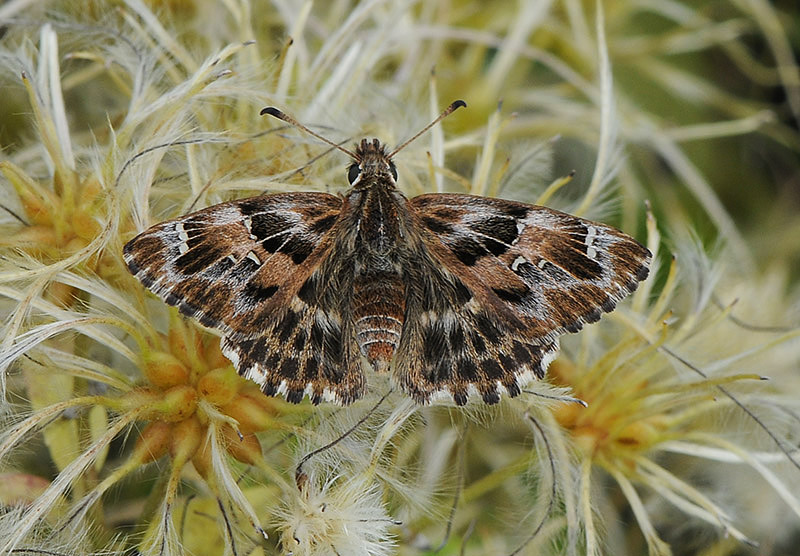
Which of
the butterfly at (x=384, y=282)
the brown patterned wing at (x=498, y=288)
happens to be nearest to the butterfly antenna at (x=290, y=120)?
the butterfly at (x=384, y=282)

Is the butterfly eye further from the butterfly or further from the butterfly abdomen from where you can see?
the butterfly abdomen

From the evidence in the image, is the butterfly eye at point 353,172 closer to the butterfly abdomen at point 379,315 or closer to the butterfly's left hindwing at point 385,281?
the butterfly's left hindwing at point 385,281

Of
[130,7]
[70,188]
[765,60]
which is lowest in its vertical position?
[70,188]

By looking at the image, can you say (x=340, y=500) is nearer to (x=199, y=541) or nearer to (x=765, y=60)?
(x=199, y=541)

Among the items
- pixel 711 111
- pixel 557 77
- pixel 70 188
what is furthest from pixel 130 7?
pixel 711 111

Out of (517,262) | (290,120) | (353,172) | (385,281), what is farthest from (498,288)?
(290,120)

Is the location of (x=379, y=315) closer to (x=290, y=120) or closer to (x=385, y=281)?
(x=385, y=281)

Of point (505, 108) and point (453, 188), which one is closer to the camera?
point (453, 188)

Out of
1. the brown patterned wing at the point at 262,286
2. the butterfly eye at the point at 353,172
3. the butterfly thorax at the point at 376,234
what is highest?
the butterfly eye at the point at 353,172
